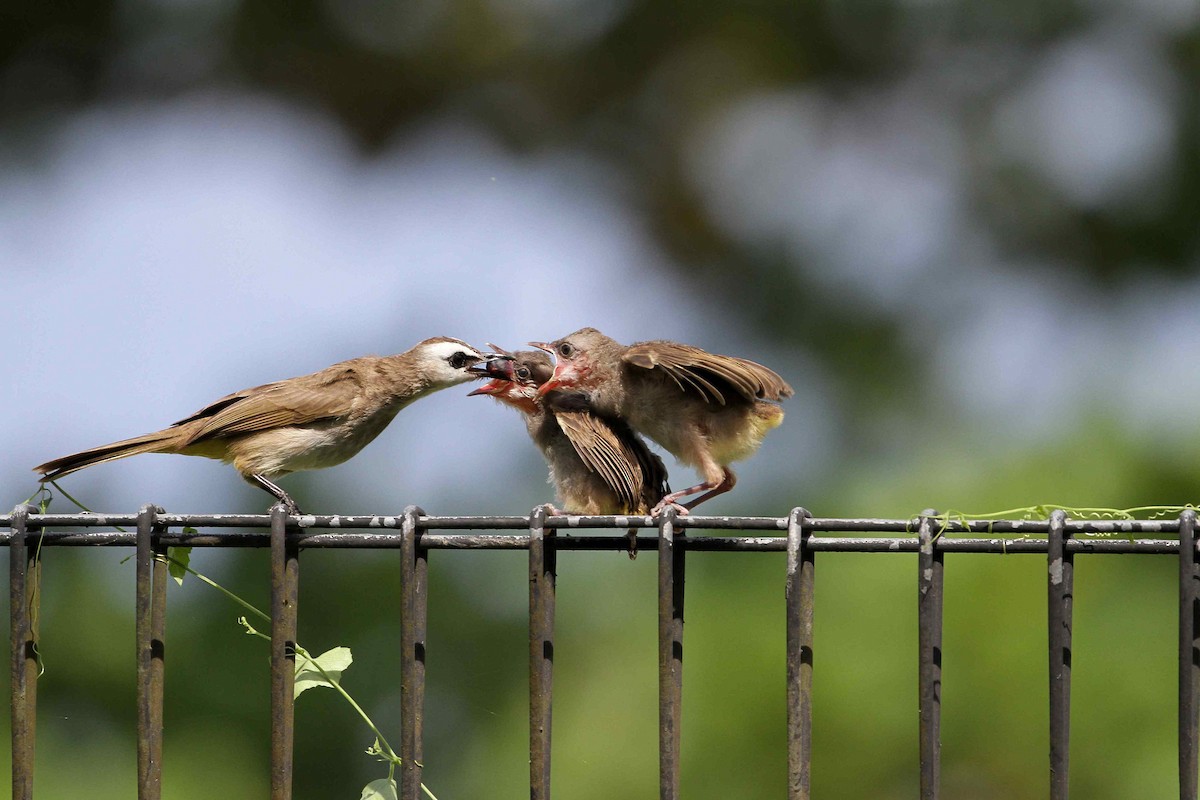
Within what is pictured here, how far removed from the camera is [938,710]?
141 centimetres

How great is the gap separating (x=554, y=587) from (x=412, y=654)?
0.20m

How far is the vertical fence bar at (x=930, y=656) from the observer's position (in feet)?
4.62

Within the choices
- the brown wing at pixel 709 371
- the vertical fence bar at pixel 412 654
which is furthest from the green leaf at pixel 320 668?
the brown wing at pixel 709 371

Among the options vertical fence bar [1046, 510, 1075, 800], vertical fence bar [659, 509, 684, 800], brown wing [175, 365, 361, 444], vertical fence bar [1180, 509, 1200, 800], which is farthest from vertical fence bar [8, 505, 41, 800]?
brown wing [175, 365, 361, 444]

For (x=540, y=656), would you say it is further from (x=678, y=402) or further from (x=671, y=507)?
(x=678, y=402)

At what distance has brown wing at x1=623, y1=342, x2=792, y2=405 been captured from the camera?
2477 millimetres

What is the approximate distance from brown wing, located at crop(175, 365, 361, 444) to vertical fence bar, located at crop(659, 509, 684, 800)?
2.13 metres

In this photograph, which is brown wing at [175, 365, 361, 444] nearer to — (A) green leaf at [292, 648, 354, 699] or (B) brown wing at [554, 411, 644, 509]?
(B) brown wing at [554, 411, 644, 509]

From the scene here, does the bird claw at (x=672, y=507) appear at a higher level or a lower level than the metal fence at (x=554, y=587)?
higher

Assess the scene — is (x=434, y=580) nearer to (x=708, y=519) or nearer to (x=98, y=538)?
(x=98, y=538)

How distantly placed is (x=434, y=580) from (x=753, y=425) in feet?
7.80

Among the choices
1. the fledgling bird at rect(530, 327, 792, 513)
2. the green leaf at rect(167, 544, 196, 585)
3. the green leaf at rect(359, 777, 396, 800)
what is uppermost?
the fledgling bird at rect(530, 327, 792, 513)

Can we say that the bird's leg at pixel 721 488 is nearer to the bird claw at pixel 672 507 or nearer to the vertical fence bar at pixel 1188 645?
the bird claw at pixel 672 507

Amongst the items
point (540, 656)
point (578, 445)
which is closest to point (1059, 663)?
point (540, 656)
